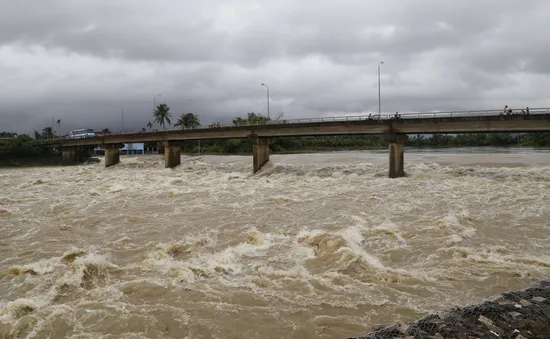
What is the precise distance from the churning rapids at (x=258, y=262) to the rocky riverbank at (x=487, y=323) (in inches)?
58.2

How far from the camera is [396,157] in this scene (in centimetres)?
4050

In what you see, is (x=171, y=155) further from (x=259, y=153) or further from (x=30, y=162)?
(x=30, y=162)

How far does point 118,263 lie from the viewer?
1320cm

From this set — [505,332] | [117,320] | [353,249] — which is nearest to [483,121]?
[353,249]

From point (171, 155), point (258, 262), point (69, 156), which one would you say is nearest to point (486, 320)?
point (258, 262)

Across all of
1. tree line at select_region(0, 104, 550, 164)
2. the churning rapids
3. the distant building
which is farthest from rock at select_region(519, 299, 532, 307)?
the distant building

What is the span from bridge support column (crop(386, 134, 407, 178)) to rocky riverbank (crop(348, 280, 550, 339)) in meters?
32.7

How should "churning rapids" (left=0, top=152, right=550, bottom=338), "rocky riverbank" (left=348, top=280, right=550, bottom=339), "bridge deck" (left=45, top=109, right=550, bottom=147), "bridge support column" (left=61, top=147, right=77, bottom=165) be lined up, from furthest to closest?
"bridge support column" (left=61, top=147, right=77, bottom=165)
"bridge deck" (left=45, top=109, right=550, bottom=147)
"churning rapids" (left=0, top=152, right=550, bottom=338)
"rocky riverbank" (left=348, top=280, right=550, bottom=339)

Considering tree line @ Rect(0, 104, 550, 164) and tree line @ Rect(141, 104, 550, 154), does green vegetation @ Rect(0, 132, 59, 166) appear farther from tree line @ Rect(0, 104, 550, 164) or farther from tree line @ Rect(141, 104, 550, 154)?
tree line @ Rect(141, 104, 550, 154)

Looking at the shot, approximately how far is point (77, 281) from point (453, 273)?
11256mm

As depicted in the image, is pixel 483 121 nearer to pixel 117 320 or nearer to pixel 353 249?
pixel 353 249

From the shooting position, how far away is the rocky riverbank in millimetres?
6523

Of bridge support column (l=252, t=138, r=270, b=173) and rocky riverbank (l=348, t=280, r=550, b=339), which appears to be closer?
rocky riverbank (l=348, t=280, r=550, b=339)

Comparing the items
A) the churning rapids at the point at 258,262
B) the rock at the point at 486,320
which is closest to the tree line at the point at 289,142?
the churning rapids at the point at 258,262
